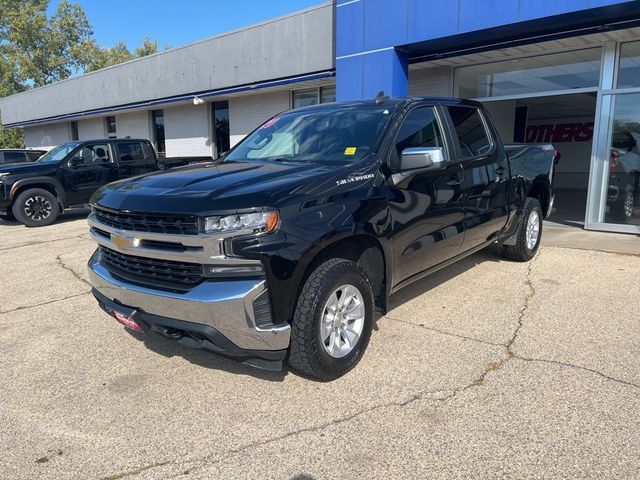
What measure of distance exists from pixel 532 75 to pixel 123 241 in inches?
363

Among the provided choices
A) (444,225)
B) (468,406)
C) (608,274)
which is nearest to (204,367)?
(468,406)

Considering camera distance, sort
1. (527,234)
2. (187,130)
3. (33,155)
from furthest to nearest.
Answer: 1. (33,155)
2. (187,130)
3. (527,234)

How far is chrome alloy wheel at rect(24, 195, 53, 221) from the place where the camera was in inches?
414

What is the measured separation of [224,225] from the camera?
2.81 meters

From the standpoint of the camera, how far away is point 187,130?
17.7m

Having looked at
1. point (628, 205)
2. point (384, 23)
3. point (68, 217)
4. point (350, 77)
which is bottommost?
point (68, 217)

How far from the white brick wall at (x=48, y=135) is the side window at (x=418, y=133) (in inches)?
1072

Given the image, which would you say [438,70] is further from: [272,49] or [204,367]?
[204,367]

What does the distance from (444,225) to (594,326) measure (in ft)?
5.27

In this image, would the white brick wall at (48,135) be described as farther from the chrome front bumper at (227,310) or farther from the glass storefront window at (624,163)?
the chrome front bumper at (227,310)

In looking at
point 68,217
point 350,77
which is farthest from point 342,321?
point 68,217

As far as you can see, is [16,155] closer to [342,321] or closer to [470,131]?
[470,131]

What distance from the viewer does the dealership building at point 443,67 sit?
8.20m

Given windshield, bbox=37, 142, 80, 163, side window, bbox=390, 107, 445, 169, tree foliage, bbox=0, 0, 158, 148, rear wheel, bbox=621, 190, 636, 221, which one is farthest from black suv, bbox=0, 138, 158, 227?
tree foliage, bbox=0, 0, 158, 148
